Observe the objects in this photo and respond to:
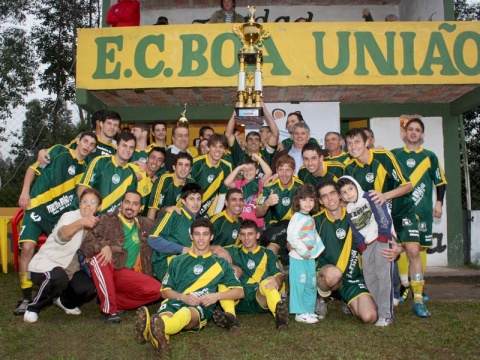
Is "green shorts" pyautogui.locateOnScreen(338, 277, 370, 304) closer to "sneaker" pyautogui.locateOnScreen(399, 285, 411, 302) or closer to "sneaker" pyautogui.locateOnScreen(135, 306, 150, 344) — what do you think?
"sneaker" pyautogui.locateOnScreen(399, 285, 411, 302)

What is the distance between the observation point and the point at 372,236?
489cm

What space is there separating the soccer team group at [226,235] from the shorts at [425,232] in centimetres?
2

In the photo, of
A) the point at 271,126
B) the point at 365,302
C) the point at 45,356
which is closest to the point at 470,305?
the point at 365,302

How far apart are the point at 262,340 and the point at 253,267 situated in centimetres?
111

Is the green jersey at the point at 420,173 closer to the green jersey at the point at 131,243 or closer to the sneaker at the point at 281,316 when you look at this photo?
the sneaker at the point at 281,316

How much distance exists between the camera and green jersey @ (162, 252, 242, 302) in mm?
4664

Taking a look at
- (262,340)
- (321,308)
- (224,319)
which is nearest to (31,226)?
(224,319)

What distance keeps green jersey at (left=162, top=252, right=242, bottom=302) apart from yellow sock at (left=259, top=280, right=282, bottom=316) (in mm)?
253

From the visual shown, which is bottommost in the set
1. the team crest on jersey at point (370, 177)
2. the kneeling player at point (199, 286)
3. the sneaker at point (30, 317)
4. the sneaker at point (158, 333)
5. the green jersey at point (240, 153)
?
the sneaker at point (30, 317)

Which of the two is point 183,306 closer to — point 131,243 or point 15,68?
point 131,243

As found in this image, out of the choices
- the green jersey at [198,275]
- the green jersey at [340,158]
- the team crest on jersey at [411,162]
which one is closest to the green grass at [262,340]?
the green jersey at [198,275]

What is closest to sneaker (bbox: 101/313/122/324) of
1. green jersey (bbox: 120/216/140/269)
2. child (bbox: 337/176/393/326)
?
green jersey (bbox: 120/216/140/269)

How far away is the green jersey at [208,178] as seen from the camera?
650cm

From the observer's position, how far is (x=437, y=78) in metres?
7.61
